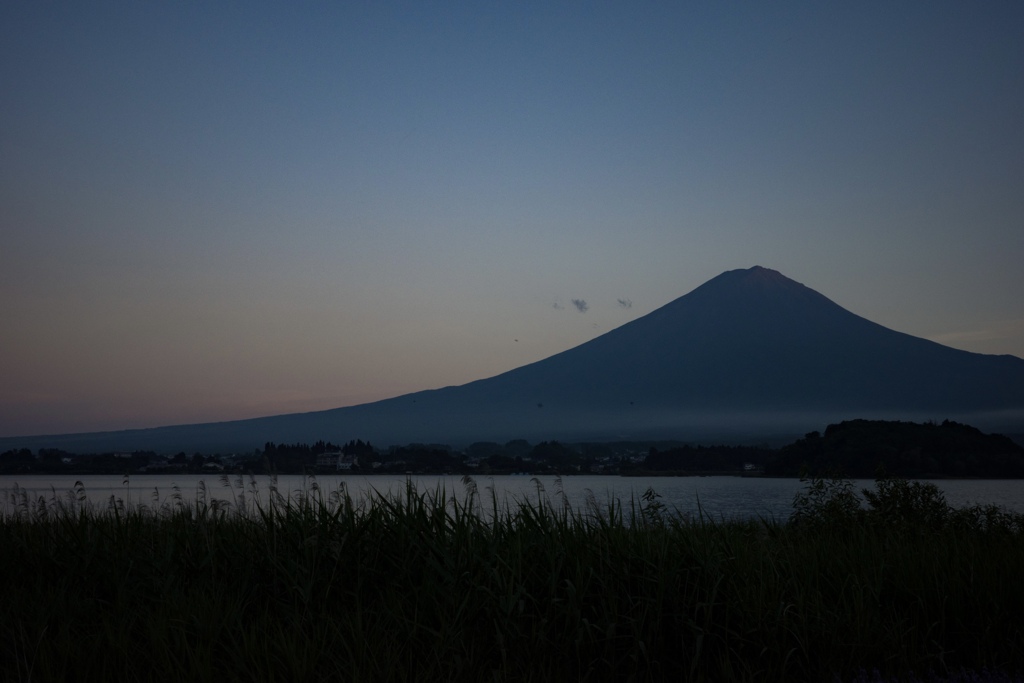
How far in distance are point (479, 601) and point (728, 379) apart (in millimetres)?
120851

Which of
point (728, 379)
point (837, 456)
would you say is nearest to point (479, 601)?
point (837, 456)

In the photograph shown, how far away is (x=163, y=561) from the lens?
6.29 metres

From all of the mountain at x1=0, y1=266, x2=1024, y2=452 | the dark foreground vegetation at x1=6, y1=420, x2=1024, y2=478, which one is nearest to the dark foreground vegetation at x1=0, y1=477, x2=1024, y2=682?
the dark foreground vegetation at x1=6, y1=420, x2=1024, y2=478

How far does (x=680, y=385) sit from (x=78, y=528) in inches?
4443

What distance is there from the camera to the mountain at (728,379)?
374ft

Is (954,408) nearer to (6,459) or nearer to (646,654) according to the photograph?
(6,459)

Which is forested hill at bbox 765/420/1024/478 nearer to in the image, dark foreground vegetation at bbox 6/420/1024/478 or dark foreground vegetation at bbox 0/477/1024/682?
dark foreground vegetation at bbox 6/420/1024/478

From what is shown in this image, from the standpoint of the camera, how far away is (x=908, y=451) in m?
42.8

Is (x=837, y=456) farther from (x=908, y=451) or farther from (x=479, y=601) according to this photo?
(x=479, y=601)

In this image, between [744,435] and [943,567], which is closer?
[943,567]

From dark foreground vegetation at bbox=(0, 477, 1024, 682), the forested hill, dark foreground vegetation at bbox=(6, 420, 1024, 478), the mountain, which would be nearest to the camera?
dark foreground vegetation at bbox=(0, 477, 1024, 682)

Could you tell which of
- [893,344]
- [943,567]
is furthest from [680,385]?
[943,567]

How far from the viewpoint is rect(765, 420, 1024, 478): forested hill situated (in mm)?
39656

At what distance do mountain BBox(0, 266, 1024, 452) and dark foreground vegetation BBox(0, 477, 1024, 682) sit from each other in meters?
96.1
